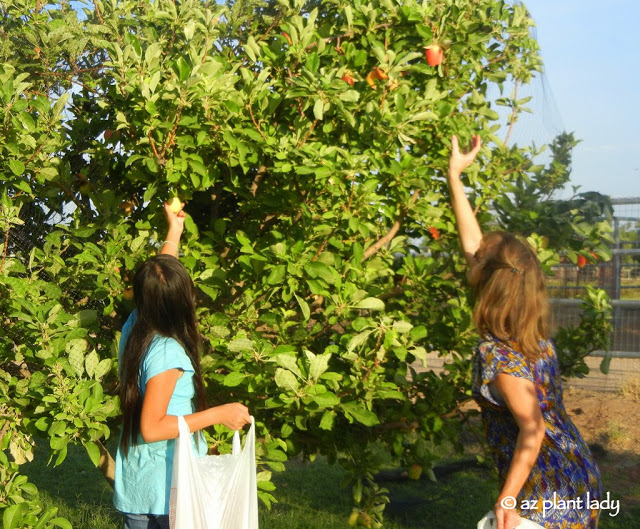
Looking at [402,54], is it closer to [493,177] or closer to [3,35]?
[493,177]

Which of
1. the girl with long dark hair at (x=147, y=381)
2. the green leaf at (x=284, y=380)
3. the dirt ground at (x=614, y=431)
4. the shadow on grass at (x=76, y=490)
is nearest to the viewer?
the girl with long dark hair at (x=147, y=381)

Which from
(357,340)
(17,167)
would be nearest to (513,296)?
(357,340)

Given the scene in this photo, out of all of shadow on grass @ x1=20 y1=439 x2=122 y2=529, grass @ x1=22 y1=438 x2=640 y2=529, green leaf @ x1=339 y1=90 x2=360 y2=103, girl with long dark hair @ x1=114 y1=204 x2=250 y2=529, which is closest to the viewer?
girl with long dark hair @ x1=114 y1=204 x2=250 y2=529

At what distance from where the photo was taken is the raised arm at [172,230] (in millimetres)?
2652

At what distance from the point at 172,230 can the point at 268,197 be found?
366 millimetres

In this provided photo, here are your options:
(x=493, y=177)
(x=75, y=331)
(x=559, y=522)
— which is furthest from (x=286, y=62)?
(x=559, y=522)

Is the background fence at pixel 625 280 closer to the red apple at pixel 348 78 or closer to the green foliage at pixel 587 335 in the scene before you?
the green foliage at pixel 587 335

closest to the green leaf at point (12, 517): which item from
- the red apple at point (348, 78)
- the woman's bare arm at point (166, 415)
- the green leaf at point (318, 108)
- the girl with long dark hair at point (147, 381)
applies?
the girl with long dark hair at point (147, 381)

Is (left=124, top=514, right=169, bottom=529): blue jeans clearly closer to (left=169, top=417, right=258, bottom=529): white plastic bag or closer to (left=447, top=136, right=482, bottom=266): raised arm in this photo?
(left=169, top=417, right=258, bottom=529): white plastic bag

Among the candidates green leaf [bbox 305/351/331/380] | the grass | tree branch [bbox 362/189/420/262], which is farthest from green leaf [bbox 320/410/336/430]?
the grass

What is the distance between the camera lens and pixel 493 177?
3197 millimetres

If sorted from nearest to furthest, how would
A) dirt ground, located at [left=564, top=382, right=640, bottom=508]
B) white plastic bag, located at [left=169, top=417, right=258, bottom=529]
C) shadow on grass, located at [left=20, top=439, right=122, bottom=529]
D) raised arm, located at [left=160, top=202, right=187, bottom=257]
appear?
1. white plastic bag, located at [left=169, top=417, right=258, bottom=529]
2. raised arm, located at [left=160, top=202, right=187, bottom=257]
3. shadow on grass, located at [left=20, top=439, right=122, bottom=529]
4. dirt ground, located at [left=564, top=382, right=640, bottom=508]

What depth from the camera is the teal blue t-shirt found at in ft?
7.00

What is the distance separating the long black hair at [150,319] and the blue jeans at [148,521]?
19 centimetres
